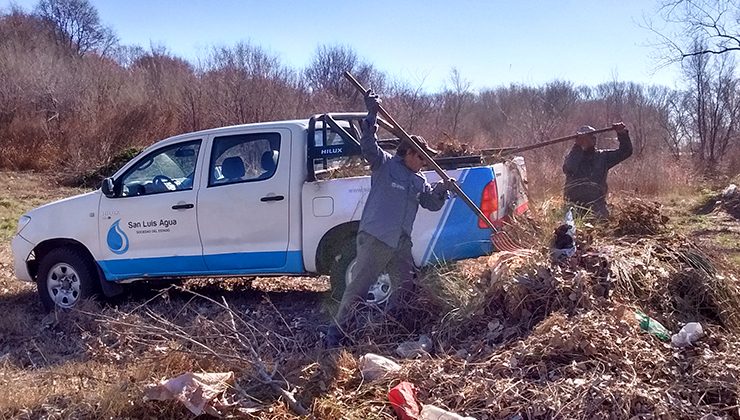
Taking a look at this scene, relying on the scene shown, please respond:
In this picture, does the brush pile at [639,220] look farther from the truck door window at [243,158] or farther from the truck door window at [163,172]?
the truck door window at [163,172]

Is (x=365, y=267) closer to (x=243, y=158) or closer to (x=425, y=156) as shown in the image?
(x=425, y=156)

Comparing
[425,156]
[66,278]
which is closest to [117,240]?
[66,278]

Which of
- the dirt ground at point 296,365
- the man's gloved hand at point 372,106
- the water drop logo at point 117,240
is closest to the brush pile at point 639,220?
the dirt ground at point 296,365

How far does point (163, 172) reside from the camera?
7.10m

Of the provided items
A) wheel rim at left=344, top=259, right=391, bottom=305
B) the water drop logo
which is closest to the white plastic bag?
wheel rim at left=344, top=259, right=391, bottom=305

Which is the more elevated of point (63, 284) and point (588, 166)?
point (588, 166)

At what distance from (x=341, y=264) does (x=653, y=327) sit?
2.71 meters

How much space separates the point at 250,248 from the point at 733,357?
416cm

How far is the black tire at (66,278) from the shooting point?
23.7ft

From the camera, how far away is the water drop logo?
23.2 feet

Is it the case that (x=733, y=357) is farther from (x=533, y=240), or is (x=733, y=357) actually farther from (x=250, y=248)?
(x=250, y=248)

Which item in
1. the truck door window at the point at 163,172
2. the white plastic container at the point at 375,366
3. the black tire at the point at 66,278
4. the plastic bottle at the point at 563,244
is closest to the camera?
the white plastic container at the point at 375,366

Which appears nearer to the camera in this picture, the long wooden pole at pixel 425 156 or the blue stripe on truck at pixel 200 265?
the long wooden pole at pixel 425 156

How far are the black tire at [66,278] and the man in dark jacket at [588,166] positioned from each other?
17.1 ft
